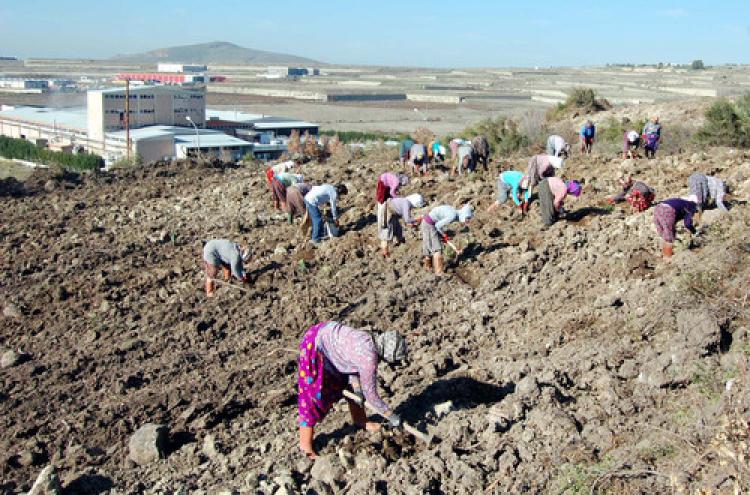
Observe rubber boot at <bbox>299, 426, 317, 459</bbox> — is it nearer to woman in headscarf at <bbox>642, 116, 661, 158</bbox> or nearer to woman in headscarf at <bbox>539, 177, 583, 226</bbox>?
woman in headscarf at <bbox>539, 177, 583, 226</bbox>

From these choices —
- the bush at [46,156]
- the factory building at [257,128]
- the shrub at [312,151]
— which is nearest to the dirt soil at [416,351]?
the shrub at [312,151]

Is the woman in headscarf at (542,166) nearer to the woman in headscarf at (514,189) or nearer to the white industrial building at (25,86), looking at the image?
the woman in headscarf at (514,189)

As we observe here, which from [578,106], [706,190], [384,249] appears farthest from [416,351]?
[578,106]

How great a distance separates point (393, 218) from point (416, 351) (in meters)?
3.07

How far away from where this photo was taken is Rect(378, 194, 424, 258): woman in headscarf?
10.1 metres

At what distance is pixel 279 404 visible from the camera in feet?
23.0

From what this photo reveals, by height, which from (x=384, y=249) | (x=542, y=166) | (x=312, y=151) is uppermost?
(x=542, y=166)

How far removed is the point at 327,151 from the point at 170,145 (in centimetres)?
1881

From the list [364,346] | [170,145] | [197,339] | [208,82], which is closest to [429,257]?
[197,339]

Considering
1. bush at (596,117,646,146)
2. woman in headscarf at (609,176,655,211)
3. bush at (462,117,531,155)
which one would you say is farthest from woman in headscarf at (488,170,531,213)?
bush at (462,117,531,155)

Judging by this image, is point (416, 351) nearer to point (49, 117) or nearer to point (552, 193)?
point (552, 193)

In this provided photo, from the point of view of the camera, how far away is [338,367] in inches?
225

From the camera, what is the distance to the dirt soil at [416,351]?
543 centimetres

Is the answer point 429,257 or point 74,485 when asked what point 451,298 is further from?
point 74,485
